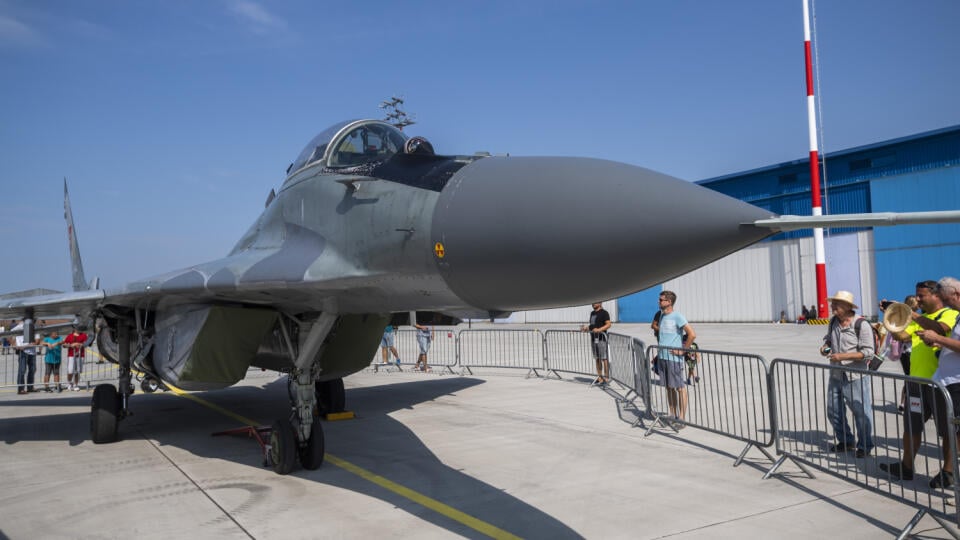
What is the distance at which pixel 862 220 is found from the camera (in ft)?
9.50

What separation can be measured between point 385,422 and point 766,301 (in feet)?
98.3

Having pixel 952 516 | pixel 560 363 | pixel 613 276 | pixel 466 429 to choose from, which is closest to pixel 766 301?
pixel 560 363

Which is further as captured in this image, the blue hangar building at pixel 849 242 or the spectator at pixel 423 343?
the blue hangar building at pixel 849 242

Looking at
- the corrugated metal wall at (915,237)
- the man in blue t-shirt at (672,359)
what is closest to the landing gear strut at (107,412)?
the man in blue t-shirt at (672,359)

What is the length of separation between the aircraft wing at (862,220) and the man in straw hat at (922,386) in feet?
7.68

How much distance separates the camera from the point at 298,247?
553 cm

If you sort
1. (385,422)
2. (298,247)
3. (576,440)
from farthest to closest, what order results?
(385,422), (576,440), (298,247)

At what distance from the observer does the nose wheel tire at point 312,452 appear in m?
6.02

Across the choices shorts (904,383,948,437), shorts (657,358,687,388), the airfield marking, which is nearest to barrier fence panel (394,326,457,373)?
shorts (657,358,687,388)

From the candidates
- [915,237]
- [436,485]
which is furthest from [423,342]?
[915,237]

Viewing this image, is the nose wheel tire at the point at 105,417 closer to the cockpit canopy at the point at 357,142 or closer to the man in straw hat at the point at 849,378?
the cockpit canopy at the point at 357,142

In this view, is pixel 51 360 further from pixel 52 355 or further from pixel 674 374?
pixel 674 374

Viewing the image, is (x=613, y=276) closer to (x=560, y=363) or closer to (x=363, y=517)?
(x=363, y=517)

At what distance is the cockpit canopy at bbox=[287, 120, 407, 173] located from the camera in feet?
17.6
